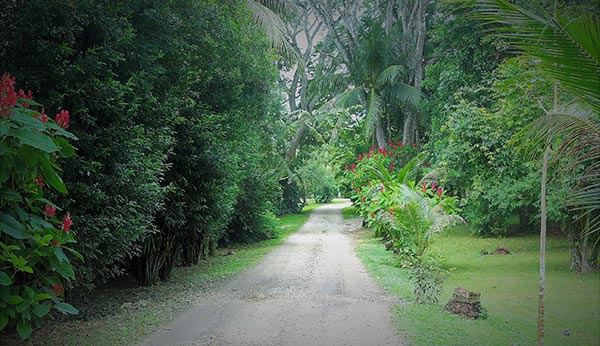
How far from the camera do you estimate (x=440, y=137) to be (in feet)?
46.2

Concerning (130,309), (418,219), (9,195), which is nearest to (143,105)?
A: (130,309)

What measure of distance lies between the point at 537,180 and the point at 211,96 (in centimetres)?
557

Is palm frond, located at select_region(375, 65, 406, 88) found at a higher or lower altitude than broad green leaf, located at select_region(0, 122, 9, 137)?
higher

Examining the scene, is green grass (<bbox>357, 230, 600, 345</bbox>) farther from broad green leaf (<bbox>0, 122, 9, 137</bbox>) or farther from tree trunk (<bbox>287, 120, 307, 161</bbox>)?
tree trunk (<bbox>287, 120, 307, 161</bbox>)

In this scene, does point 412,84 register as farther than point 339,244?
Yes

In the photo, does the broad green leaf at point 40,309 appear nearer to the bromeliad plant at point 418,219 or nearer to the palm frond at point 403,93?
the bromeliad plant at point 418,219

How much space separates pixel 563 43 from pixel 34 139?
8.70ft

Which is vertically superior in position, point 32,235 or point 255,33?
point 255,33

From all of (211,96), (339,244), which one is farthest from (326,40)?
(211,96)

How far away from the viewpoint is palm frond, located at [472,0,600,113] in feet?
7.14

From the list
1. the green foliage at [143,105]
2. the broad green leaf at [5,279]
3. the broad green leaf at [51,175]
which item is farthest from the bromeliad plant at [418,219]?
the broad green leaf at [5,279]

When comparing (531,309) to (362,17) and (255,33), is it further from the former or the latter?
(362,17)

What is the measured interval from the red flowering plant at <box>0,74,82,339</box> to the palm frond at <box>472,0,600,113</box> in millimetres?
2386

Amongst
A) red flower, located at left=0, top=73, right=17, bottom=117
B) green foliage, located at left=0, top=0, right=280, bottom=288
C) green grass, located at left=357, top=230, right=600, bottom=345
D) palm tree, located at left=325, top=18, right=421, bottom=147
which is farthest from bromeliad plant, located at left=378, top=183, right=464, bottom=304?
palm tree, located at left=325, top=18, right=421, bottom=147
